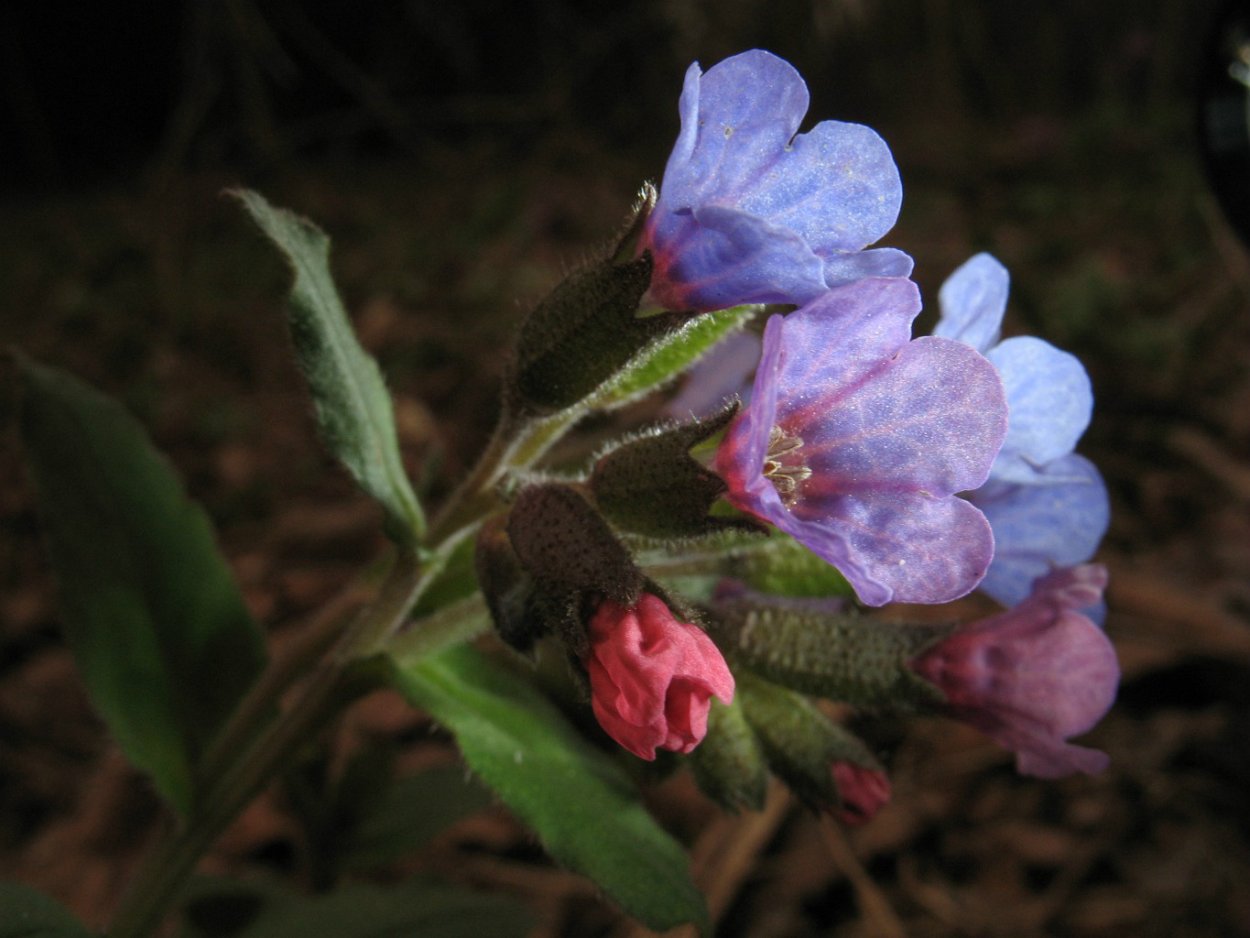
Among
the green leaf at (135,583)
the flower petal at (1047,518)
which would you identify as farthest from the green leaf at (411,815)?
the flower petal at (1047,518)

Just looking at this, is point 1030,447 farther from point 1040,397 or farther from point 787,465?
point 787,465

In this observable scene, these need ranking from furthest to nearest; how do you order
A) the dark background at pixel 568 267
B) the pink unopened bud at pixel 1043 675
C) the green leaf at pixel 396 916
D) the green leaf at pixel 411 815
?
the dark background at pixel 568 267 < the green leaf at pixel 411 815 < the green leaf at pixel 396 916 < the pink unopened bud at pixel 1043 675

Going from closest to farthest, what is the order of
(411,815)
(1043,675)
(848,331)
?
(848,331) < (1043,675) < (411,815)

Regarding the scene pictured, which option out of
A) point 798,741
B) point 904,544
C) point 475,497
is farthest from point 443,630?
point 904,544

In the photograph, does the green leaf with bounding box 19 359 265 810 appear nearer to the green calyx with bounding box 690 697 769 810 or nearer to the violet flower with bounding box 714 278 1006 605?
the green calyx with bounding box 690 697 769 810

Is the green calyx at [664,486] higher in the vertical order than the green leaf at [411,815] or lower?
higher

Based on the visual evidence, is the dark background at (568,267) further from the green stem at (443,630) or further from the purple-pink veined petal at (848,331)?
the purple-pink veined petal at (848,331)

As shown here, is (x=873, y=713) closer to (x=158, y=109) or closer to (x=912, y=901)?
(x=912, y=901)
